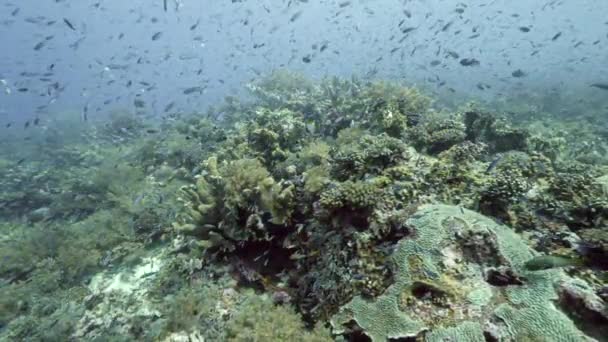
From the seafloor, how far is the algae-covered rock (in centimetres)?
2

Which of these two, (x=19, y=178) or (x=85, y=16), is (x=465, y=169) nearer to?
(x=19, y=178)

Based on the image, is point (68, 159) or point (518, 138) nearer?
point (518, 138)

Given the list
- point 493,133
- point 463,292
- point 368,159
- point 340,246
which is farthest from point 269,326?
point 493,133

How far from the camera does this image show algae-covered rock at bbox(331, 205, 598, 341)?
3.21 metres

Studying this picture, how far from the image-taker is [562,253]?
12.9ft

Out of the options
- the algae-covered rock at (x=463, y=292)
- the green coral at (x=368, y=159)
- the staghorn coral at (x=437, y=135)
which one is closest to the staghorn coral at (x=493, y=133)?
the staghorn coral at (x=437, y=135)

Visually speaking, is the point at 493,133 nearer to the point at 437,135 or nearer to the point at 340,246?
the point at 437,135

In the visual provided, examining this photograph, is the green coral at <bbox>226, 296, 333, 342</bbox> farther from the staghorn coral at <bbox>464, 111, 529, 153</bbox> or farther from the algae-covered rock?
the staghorn coral at <bbox>464, 111, 529, 153</bbox>

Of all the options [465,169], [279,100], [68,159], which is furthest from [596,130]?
[68,159]

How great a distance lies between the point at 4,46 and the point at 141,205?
21893 cm

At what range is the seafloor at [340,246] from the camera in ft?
11.5

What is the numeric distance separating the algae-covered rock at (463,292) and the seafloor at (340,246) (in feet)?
0.05

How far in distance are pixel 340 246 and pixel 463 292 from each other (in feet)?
5.22

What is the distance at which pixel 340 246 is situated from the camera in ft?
14.7
